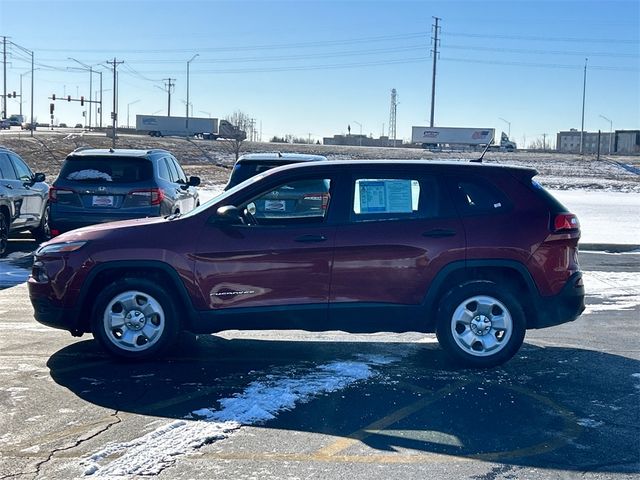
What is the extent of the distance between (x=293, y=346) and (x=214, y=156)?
51.5m

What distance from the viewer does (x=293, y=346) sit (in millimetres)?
7754

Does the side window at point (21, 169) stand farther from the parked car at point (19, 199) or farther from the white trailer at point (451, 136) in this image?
the white trailer at point (451, 136)

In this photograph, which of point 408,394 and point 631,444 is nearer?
point 631,444

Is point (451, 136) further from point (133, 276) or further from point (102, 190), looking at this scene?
point (133, 276)

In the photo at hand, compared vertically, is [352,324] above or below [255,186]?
below

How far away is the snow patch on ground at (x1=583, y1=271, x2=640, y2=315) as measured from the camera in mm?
9969

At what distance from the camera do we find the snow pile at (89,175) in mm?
11859

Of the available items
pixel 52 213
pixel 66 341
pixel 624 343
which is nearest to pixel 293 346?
pixel 66 341

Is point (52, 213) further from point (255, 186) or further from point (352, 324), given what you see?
point (352, 324)

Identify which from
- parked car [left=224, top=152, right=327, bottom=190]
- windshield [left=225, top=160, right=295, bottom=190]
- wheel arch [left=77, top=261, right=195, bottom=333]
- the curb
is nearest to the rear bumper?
wheel arch [left=77, top=261, right=195, bottom=333]

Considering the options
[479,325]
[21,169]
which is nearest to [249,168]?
[21,169]

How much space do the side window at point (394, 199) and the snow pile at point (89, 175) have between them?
19.5 feet

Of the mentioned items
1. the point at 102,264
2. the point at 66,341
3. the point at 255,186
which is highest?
the point at 255,186

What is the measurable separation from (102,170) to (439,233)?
664 cm
